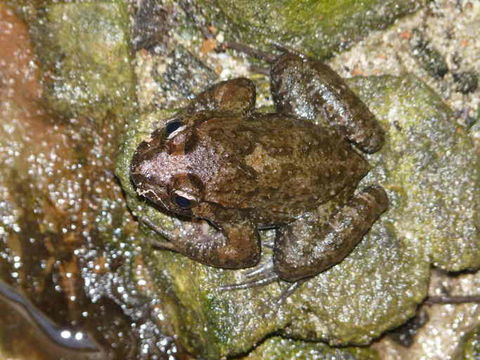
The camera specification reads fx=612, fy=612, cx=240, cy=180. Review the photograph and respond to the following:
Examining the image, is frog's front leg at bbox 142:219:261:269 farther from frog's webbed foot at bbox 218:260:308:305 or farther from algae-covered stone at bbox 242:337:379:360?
algae-covered stone at bbox 242:337:379:360

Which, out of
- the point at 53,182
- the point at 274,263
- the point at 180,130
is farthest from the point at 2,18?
the point at 274,263

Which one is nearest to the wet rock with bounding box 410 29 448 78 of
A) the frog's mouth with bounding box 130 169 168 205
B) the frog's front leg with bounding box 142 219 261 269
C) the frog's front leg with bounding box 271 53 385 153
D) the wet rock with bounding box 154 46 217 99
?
the frog's front leg with bounding box 271 53 385 153

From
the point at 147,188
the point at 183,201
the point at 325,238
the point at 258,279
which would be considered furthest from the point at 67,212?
the point at 325,238

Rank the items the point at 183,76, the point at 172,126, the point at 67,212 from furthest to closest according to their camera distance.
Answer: the point at 183,76
the point at 67,212
the point at 172,126

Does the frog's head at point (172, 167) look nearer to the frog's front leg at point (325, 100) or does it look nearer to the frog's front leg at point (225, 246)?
the frog's front leg at point (225, 246)

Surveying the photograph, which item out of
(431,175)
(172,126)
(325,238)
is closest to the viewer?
(172,126)

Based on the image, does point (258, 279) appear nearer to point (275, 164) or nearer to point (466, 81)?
point (275, 164)
